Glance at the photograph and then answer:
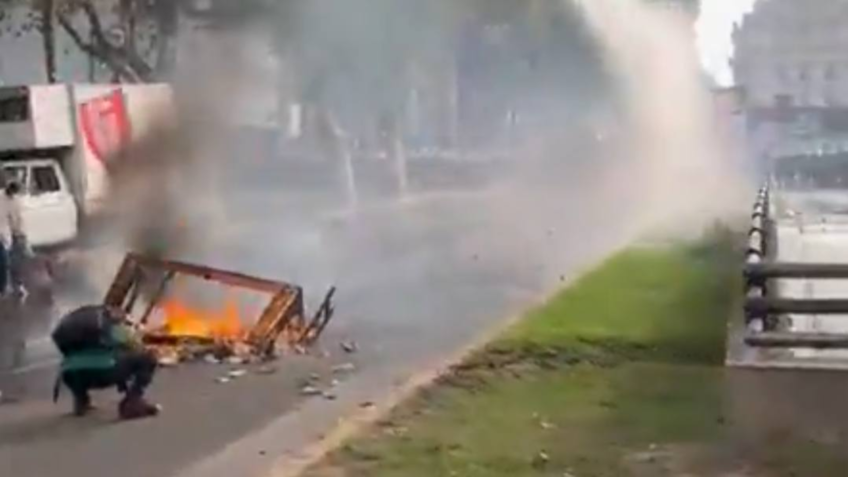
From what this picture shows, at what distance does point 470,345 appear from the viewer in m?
14.8

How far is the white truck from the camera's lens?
2366 centimetres

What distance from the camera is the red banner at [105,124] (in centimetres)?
2566

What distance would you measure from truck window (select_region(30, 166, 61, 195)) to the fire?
9.03 metres

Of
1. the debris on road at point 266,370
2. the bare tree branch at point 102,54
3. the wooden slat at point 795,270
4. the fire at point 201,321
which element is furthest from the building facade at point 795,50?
the wooden slat at point 795,270

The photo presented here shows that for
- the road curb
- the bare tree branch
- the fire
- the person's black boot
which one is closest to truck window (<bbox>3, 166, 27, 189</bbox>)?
the bare tree branch

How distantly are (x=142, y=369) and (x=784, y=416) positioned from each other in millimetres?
4401

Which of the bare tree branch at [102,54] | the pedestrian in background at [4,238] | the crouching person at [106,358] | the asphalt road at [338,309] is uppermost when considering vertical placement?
the bare tree branch at [102,54]

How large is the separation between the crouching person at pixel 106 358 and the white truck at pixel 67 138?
11464 millimetres

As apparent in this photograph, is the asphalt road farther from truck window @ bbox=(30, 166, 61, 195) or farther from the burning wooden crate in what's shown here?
truck window @ bbox=(30, 166, 61, 195)

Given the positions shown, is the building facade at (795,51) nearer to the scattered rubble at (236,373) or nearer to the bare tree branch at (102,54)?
the bare tree branch at (102,54)

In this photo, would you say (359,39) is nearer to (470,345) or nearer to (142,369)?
(470,345)

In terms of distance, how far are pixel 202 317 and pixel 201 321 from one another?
0.11 metres

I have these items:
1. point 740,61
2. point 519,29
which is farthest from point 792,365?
point 740,61

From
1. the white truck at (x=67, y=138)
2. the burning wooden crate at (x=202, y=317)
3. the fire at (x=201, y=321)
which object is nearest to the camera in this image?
the burning wooden crate at (x=202, y=317)
